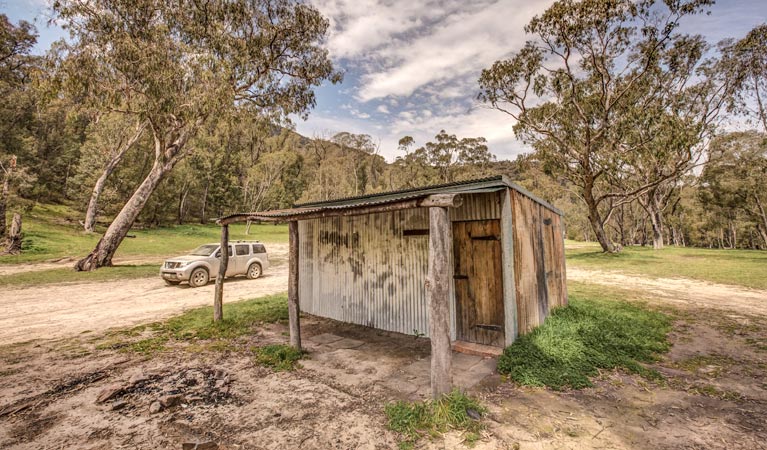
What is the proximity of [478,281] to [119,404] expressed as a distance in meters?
5.72

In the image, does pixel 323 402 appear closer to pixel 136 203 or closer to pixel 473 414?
pixel 473 414

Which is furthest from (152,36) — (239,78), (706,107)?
(706,107)

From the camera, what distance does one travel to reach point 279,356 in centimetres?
565

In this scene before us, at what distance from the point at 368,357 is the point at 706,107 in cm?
2862

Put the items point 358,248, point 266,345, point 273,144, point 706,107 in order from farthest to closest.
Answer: point 273,144
point 706,107
point 358,248
point 266,345

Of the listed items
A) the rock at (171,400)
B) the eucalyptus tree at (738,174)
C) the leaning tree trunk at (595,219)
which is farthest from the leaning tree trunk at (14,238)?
the eucalyptus tree at (738,174)

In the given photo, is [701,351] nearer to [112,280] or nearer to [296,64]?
[112,280]

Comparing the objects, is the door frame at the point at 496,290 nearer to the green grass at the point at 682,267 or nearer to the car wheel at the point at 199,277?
the car wheel at the point at 199,277

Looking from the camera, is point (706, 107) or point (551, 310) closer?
point (551, 310)

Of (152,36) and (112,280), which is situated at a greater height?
(152,36)

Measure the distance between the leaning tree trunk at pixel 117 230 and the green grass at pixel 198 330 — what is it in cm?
1089

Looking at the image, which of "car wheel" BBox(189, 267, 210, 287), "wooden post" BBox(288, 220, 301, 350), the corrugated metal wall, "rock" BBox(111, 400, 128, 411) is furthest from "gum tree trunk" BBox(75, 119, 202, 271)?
"rock" BBox(111, 400, 128, 411)

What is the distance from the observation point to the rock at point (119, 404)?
4039mm

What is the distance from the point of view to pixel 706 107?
70.7 ft
